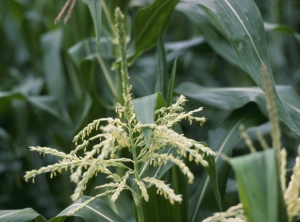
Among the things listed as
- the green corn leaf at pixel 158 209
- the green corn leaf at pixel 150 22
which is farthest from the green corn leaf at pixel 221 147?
the green corn leaf at pixel 150 22

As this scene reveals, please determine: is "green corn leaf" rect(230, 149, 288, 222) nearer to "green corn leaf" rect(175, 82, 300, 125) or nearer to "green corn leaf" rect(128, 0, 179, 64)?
"green corn leaf" rect(175, 82, 300, 125)

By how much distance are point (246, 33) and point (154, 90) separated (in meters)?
0.24

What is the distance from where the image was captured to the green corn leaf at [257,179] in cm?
34

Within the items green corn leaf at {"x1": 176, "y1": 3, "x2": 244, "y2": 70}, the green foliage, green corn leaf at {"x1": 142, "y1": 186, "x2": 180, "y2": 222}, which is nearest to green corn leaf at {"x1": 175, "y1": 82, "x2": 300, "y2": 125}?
the green foliage

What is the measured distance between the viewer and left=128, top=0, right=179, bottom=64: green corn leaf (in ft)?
2.52

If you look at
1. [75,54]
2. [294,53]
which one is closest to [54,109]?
[75,54]

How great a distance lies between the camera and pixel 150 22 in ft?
2.61

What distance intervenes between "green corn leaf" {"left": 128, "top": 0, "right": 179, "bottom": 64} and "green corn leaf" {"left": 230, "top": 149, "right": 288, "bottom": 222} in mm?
463

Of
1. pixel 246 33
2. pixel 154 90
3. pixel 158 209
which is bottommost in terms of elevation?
pixel 158 209

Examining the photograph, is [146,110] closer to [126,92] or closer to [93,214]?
[126,92]

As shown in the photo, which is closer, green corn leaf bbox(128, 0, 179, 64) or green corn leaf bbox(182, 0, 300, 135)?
green corn leaf bbox(182, 0, 300, 135)

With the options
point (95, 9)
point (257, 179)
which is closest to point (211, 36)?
point (95, 9)

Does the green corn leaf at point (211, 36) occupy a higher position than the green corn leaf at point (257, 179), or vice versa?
the green corn leaf at point (211, 36)

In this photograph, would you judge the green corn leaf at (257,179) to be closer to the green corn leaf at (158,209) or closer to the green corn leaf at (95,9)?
the green corn leaf at (158,209)
